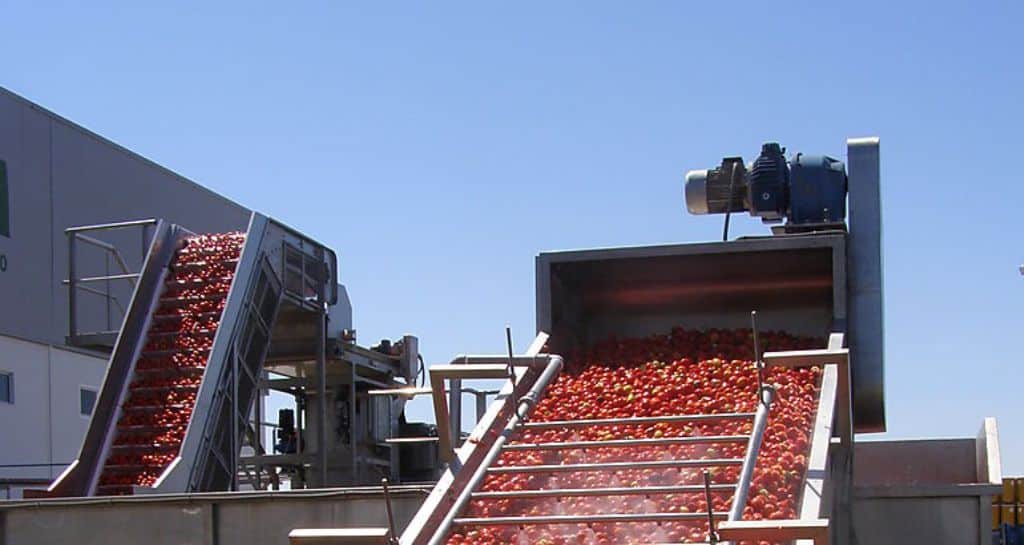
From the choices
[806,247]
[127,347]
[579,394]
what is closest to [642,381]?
[579,394]

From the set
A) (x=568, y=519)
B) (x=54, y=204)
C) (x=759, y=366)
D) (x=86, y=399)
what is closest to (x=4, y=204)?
(x=54, y=204)

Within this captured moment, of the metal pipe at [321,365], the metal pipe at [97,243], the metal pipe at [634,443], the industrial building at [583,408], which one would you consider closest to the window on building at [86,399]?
the industrial building at [583,408]

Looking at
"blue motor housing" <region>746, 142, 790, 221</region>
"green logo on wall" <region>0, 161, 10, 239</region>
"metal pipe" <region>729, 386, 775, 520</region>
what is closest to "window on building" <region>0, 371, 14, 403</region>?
"green logo on wall" <region>0, 161, 10, 239</region>

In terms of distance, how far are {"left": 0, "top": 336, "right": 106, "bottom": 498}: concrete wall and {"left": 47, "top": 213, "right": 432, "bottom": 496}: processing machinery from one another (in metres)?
6.37

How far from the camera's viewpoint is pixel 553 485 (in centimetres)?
664

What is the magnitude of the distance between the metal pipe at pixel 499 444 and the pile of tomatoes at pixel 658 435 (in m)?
0.05

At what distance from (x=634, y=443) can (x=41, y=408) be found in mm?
17566

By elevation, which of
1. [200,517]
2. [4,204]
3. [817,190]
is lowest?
[200,517]

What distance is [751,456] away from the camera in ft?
19.3

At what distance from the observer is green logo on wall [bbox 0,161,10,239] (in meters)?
22.1

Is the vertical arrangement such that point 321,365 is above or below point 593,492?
above

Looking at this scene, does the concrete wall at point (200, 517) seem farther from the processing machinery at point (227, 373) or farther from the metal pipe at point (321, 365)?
the metal pipe at point (321, 365)

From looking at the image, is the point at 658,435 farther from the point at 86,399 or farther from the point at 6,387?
the point at 86,399

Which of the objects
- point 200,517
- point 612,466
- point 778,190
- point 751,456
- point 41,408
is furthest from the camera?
point 41,408
